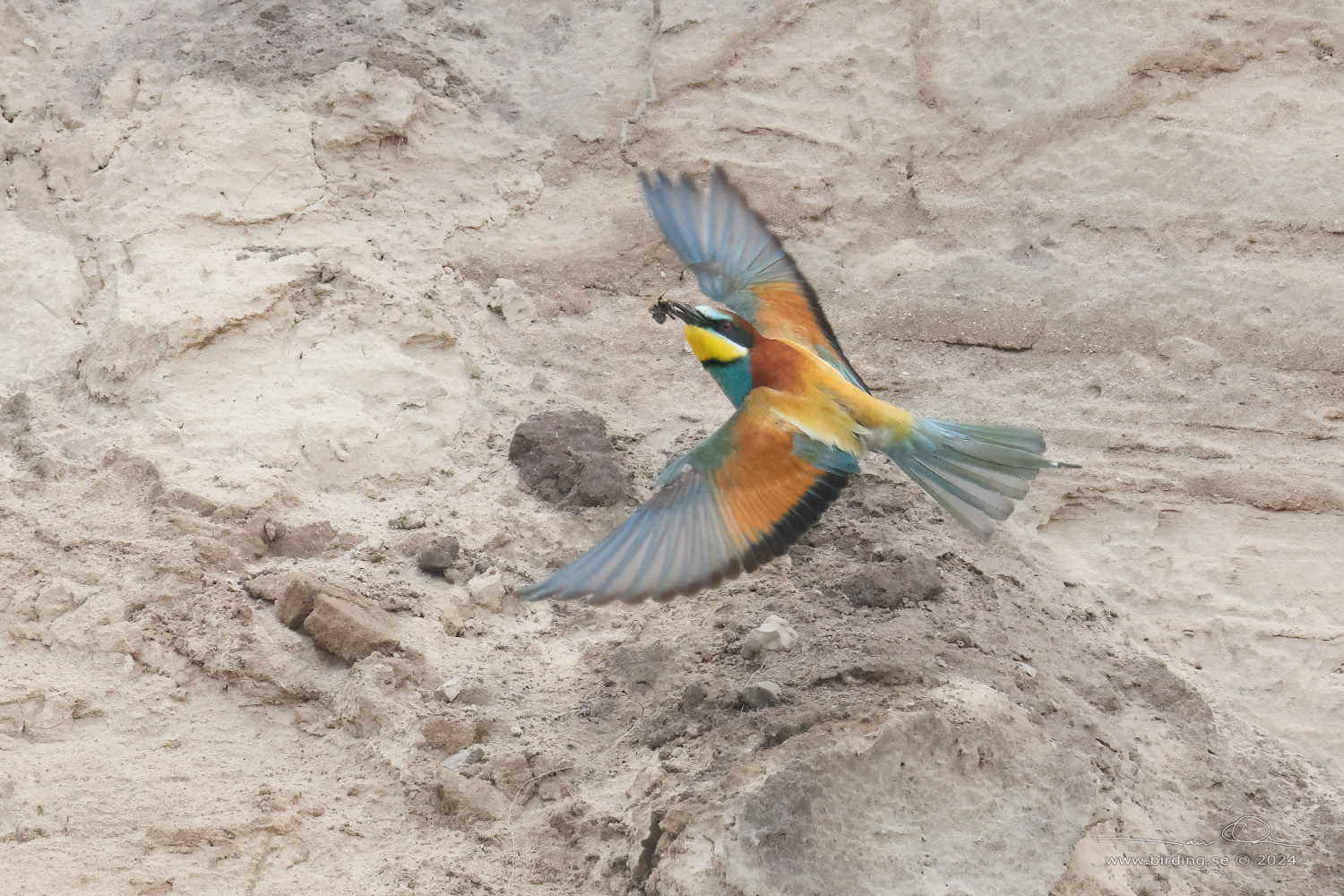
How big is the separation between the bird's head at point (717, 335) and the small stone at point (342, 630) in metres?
0.96

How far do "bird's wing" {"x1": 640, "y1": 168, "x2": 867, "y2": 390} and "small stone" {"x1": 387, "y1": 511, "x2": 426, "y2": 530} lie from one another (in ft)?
2.96

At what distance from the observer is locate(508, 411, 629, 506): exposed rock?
321 cm

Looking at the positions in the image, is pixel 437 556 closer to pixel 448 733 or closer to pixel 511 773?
pixel 448 733

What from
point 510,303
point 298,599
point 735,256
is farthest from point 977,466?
point 510,303

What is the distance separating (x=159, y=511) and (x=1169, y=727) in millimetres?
2179

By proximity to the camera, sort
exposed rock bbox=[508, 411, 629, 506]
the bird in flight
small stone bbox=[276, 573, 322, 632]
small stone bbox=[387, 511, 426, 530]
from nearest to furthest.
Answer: the bird in flight, small stone bbox=[276, 573, 322, 632], small stone bbox=[387, 511, 426, 530], exposed rock bbox=[508, 411, 629, 506]

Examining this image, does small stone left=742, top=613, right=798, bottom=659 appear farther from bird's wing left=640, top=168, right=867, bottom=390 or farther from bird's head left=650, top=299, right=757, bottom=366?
bird's wing left=640, top=168, right=867, bottom=390

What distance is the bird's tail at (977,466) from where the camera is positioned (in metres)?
2.70

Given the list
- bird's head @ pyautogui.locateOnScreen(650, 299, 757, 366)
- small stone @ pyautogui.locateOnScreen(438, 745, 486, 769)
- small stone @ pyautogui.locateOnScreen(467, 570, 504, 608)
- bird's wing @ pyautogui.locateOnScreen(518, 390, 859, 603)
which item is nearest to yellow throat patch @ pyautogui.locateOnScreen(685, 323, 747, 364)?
bird's head @ pyautogui.locateOnScreen(650, 299, 757, 366)

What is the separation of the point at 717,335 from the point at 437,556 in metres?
0.80

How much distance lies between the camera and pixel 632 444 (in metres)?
3.42

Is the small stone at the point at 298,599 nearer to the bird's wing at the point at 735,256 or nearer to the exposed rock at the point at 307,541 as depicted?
the exposed rock at the point at 307,541

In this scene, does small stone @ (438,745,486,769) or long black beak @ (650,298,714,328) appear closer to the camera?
small stone @ (438,745,486,769)

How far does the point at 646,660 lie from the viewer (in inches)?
107
